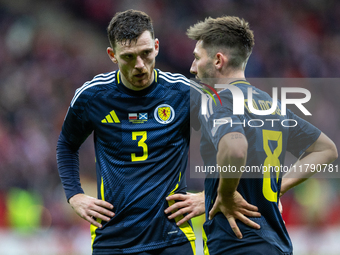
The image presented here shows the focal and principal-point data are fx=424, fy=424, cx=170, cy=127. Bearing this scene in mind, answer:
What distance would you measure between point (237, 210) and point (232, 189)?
16 centimetres

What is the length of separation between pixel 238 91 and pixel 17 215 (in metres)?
5.13

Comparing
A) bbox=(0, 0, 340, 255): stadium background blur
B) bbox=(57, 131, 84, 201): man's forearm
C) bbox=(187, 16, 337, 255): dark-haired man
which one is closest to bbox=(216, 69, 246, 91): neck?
bbox=(187, 16, 337, 255): dark-haired man

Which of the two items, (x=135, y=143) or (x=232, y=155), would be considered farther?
(x=135, y=143)

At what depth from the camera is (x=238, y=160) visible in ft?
7.02

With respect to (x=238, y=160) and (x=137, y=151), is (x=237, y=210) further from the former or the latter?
(x=137, y=151)

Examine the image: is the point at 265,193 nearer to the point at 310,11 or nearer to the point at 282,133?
the point at 282,133

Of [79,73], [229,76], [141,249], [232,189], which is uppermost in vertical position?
[79,73]

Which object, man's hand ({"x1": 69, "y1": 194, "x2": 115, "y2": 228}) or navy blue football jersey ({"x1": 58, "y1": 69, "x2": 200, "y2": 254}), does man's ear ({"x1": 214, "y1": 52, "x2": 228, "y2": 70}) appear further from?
man's hand ({"x1": 69, "y1": 194, "x2": 115, "y2": 228})

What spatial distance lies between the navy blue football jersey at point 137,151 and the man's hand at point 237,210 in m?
0.37

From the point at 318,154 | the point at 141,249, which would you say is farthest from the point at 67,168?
the point at 318,154

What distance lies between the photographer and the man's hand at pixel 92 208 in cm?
261

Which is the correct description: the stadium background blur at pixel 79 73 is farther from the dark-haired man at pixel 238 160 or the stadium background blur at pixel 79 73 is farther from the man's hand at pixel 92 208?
the dark-haired man at pixel 238 160

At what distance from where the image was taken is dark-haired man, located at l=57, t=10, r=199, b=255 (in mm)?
2545

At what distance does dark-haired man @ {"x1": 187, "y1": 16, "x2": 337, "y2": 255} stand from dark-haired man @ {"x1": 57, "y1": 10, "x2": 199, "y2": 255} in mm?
211
